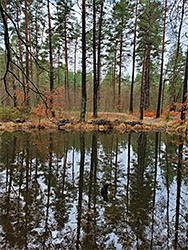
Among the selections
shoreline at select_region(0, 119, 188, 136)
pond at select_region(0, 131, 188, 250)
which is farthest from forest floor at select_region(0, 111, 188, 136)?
pond at select_region(0, 131, 188, 250)

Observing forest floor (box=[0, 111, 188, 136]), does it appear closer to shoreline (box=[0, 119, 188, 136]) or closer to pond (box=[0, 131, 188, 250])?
shoreline (box=[0, 119, 188, 136])

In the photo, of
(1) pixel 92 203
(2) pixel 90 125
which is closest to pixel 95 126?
(2) pixel 90 125

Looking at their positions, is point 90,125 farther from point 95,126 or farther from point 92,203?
point 92,203

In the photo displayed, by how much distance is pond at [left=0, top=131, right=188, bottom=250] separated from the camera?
7.42 ft

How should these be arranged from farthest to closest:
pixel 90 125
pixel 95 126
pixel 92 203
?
pixel 95 126 → pixel 90 125 → pixel 92 203

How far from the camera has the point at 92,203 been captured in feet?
10.3

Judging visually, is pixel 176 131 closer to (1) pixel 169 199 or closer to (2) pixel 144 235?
(1) pixel 169 199

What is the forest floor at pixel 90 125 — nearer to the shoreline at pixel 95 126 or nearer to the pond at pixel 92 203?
the shoreline at pixel 95 126

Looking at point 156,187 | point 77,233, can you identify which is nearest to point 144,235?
point 77,233

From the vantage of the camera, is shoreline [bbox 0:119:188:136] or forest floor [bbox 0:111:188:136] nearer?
shoreline [bbox 0:119:188:136]

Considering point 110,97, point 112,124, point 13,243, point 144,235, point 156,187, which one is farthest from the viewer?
point 110,97

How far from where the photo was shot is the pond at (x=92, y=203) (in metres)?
2.26

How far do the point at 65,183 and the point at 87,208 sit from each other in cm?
110

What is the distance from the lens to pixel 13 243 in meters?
2.13
